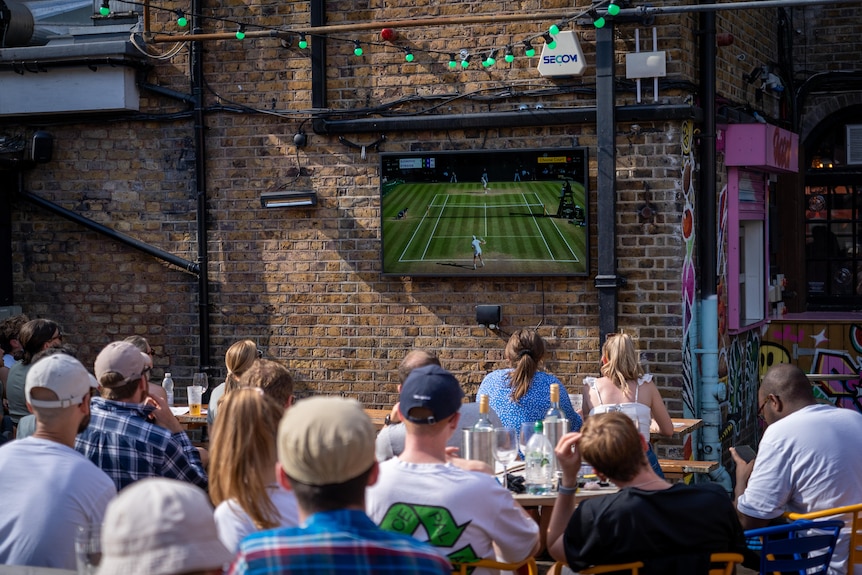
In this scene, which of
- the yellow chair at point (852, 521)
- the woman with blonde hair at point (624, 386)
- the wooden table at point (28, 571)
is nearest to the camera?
the wooden table at point (28, 571)

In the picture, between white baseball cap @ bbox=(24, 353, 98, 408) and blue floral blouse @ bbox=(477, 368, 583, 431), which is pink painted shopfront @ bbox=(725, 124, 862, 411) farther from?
white baseball cap @ bbox=(24, 353, 98, 408)

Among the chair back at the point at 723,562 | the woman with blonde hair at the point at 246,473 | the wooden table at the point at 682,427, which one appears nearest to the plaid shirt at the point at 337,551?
the woman with blonde hair at the point at 246,473

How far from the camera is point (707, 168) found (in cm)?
851

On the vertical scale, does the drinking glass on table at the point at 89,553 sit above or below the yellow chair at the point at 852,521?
above

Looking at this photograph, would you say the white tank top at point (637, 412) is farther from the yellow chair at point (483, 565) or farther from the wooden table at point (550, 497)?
the yellow chair at point (483, 565)

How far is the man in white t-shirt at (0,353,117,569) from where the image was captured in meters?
3.76

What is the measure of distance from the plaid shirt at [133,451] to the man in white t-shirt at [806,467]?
239 centimetres

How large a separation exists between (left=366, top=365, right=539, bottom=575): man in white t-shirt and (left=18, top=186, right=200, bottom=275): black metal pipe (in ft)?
18.7

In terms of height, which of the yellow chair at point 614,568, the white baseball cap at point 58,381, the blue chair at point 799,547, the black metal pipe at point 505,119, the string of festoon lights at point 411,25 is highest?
the string of festoon lights at point 411,25

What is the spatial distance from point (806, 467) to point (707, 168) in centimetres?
405

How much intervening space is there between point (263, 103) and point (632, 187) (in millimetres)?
3057

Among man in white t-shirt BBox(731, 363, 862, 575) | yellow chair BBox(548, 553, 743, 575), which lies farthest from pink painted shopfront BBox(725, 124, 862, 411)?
yellow chair BBox(548, 553, 743, 575)

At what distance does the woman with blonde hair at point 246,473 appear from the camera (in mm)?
3607

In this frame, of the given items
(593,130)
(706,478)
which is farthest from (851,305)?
(593,130)
